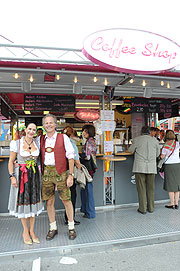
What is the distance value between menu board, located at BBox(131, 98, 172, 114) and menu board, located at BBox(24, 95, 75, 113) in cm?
175

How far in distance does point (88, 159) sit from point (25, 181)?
1294 mm

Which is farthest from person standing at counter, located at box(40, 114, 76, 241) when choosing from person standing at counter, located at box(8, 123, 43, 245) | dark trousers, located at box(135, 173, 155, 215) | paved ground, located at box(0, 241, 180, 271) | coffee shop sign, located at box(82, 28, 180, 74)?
dark trousers, located at box(135, 173, 155, 215)

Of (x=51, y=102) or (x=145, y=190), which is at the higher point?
(x=51, y=102)

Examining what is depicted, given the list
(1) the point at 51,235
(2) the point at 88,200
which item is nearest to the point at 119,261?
(1) the point at 51,235

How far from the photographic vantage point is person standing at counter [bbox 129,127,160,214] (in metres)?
4.29

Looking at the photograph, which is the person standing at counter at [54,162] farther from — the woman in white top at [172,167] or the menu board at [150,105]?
the menu board at [150,105]

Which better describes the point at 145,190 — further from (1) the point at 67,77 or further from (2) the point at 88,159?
(1) the point at 67,77

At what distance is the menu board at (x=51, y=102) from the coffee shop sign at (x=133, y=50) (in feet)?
7.69

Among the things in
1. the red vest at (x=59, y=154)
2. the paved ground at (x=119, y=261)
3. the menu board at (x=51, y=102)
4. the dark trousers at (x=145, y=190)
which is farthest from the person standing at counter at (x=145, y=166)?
the menu board at (x=51, y=102)

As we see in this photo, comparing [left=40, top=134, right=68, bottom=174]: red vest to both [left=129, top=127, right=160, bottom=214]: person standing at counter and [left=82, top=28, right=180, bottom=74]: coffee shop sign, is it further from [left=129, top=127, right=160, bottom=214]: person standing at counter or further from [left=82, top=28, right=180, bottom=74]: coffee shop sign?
[left=129, top=127, right=160, bottom=214]: person standing at counter

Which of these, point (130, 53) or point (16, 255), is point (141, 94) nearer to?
point (130, 53)

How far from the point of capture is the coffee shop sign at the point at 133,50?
11.0 feet

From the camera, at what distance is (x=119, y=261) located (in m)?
2.72

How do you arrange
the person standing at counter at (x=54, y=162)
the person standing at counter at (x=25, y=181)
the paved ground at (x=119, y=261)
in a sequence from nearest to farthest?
the paved ground at (x=119, y=261)
the person standing at counter at (x=25, y=181)
the person standing at counter at (x=54, y=162)
